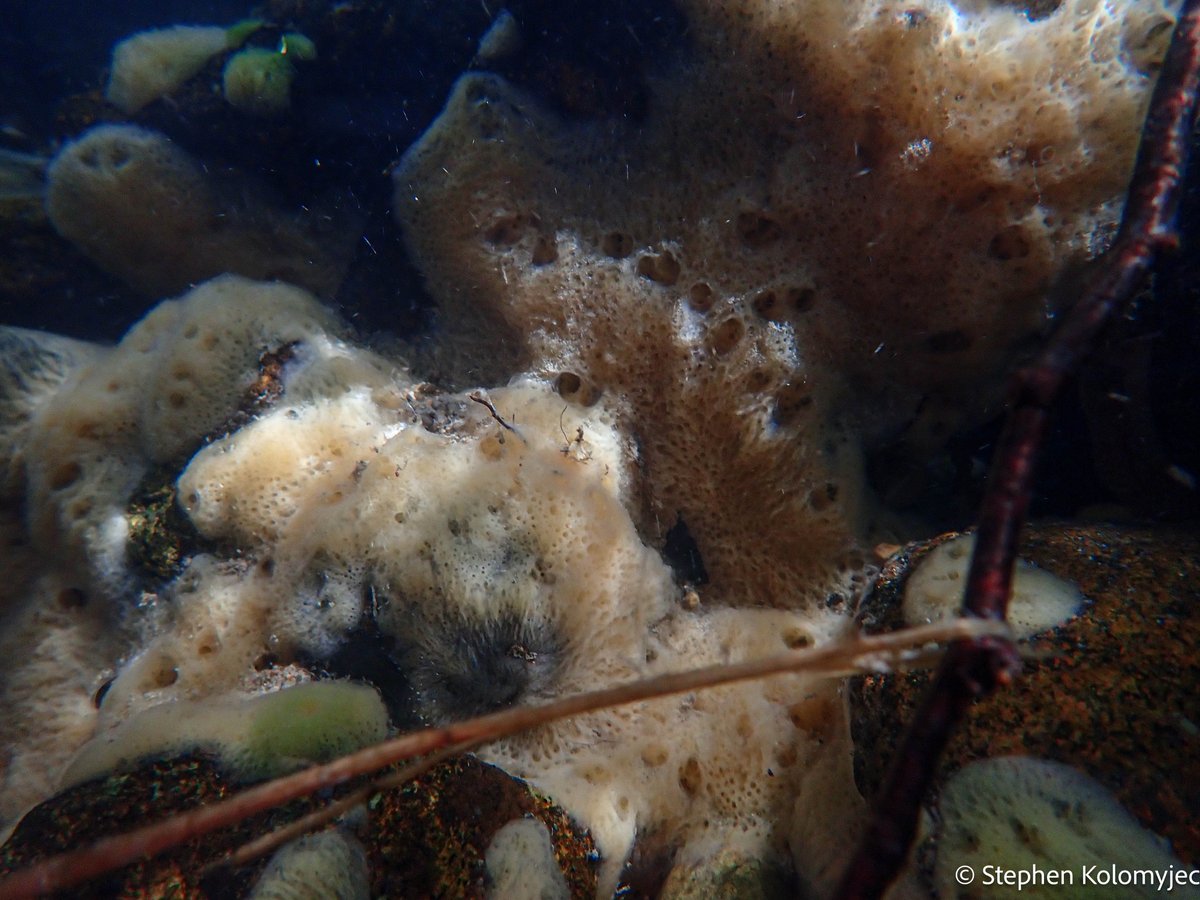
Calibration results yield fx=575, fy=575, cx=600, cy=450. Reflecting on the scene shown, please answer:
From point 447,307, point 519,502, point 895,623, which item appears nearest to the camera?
point 895,623

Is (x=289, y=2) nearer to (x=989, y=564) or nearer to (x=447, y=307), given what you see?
(x=447, y=307)

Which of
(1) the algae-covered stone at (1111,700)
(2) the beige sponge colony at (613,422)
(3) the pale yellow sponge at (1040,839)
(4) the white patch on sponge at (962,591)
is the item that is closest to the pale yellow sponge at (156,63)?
(2) the beige sponge colony at (613,422)

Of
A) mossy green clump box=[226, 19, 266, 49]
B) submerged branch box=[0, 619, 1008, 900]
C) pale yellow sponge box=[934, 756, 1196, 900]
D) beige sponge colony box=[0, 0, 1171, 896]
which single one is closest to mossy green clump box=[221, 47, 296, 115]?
mossy green clump box=[226, 19, 266, 49]

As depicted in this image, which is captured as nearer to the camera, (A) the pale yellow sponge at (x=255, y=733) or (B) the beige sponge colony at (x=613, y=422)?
(A) the pale yellow sponge at (x=255, y=733)

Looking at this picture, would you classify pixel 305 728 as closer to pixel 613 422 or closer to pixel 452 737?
pixel 452 737

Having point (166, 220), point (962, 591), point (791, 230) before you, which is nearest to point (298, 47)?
point (166, 220)

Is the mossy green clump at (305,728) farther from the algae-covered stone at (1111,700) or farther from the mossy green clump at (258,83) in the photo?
the mossy green clump at (258,83)

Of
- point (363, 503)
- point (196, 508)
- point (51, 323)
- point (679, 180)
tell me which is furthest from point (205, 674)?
point (51, 323)
